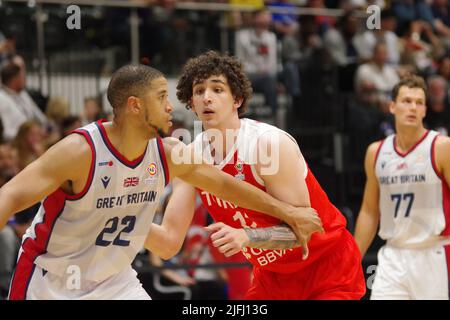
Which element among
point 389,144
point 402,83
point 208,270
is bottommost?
point 208,270

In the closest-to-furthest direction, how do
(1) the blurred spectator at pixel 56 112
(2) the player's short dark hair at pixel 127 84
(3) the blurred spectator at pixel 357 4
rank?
(2) the player's short dark hair at pixel 127 84
(1) the blurred spectator at pixel 56 112
(3) the blurred spectator at pixel 357 4

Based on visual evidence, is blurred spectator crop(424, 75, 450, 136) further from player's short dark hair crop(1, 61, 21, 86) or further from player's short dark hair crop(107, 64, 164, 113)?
player's short dark hair crop(107, 64, 164, 113)

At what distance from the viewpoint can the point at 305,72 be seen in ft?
36.3

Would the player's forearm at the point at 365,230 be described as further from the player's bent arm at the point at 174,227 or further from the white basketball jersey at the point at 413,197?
the player's bent arm at the point at 174,227

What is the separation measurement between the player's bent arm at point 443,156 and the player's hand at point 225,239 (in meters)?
2.82

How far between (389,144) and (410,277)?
3.70ft

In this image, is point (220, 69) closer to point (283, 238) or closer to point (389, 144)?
point (283, 238)

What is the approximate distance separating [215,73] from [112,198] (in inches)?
43.3

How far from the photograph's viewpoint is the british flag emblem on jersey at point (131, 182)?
4.72 m

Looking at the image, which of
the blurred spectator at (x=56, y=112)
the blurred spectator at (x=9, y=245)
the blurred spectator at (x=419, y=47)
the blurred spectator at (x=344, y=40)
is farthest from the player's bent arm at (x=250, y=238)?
the blurred spectator at (x=419, y=47)

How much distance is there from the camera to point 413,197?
7184mm

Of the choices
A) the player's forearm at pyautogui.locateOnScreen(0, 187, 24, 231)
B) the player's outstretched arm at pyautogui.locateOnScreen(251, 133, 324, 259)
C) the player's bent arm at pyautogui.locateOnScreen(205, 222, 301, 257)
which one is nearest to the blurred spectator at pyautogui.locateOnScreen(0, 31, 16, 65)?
the player's outstretched arm at pyautogui.locateOnScreen(251, 133, 324, 259)

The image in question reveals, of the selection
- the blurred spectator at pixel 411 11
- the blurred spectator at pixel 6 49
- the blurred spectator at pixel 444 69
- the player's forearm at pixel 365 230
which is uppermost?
the blurred spectator at pixel 411 11

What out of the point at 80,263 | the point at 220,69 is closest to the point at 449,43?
the point at 220,69
